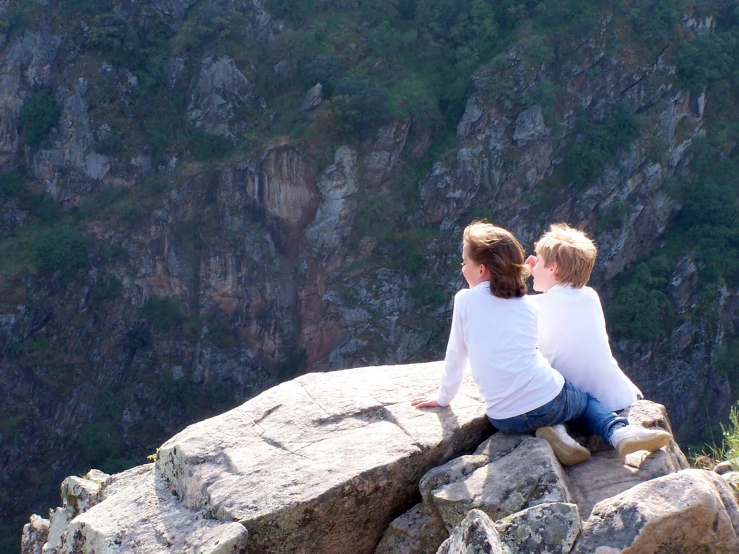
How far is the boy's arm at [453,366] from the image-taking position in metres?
3.57

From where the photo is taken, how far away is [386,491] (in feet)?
11.1

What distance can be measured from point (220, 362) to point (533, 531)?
23559 millimetres

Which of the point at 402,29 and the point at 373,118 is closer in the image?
the point at 373,118

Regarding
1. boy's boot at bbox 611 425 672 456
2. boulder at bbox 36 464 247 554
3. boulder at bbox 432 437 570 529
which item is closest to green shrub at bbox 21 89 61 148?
boulder at bbox 36 464 247 554

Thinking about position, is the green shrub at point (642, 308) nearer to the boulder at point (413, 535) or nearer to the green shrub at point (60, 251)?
the green shrub at point (60, 251)

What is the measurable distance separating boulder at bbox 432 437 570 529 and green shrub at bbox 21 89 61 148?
25.5 metres

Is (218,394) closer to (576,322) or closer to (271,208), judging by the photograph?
(271,208)

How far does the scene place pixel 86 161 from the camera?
24.9 m

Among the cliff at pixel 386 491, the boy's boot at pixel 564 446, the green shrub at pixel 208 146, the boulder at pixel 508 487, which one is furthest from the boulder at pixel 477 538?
the green shrub at pixel 208 146

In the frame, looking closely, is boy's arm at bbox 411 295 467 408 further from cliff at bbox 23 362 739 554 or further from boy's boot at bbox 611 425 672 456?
boy's boot at bbox 611 425 672 456

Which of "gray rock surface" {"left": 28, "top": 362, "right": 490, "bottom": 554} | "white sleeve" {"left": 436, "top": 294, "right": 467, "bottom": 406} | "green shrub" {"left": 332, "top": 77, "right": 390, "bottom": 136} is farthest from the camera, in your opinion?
"green shrub" {"left": 332, "top": 77, "right": 390, "bottom": 136}

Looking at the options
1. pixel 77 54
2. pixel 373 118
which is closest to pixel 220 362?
pixel 373 118

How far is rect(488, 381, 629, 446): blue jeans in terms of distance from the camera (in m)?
3.41

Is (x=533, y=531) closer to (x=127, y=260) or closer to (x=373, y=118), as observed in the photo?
(x=373, y=118)
